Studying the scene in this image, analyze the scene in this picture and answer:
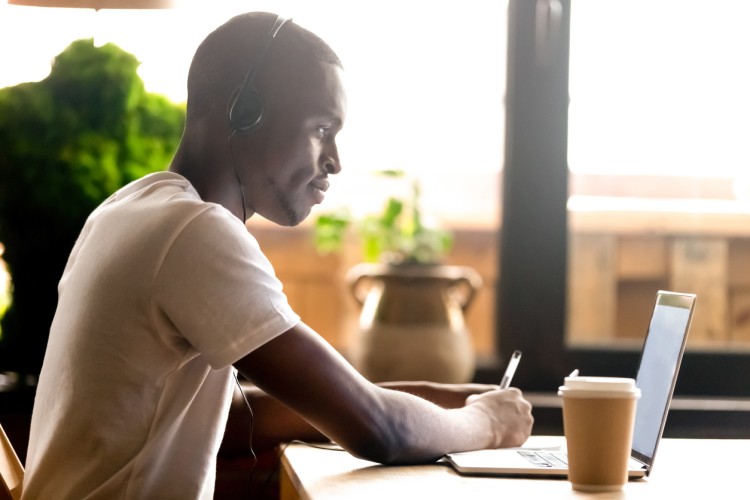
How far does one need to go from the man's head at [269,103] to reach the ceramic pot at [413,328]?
122 centimetres

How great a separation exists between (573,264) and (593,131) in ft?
1.21

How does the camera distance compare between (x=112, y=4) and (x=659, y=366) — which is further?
(x=112, y=4)

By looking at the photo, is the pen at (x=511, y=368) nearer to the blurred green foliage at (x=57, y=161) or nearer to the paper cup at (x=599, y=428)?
the paper cup at (x=599, y=428)

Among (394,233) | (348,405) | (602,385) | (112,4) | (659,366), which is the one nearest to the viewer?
(602,385)

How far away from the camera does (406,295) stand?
2.66 meters

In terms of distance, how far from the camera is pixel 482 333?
2.99 meters

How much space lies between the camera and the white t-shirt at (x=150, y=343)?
1.17 metres

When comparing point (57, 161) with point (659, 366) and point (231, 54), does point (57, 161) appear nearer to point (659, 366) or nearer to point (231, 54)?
point (231, 54)

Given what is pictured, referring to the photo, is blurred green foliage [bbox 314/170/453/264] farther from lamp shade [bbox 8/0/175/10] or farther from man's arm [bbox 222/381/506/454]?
man's arm [bbox 222/381/506/454]

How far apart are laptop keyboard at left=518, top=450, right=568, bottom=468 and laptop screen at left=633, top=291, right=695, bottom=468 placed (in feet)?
0.31

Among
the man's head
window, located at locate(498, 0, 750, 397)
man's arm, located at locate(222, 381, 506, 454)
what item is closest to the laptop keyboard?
man's arm, located at locate(222, 381, 506, 454)

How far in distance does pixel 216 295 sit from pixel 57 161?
1.23 meters

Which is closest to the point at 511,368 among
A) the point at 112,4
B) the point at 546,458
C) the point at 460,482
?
the point at 546,458

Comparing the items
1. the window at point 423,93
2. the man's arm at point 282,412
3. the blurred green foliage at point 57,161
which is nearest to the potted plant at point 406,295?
the window at point 423,93
